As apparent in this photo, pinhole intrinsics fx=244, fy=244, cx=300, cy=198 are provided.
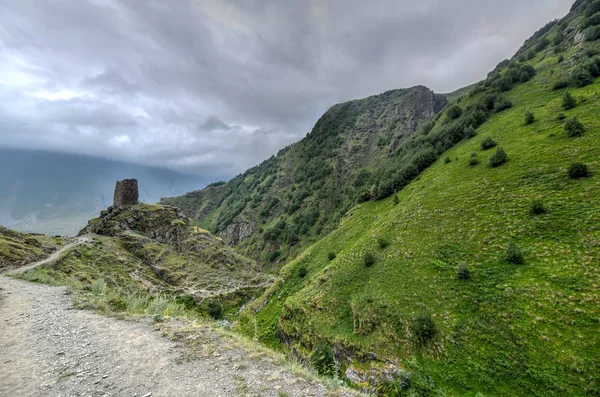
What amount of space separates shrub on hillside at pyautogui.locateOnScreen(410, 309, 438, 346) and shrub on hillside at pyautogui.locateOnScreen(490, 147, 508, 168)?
28.2 metres

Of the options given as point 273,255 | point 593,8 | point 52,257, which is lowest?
point 273,255

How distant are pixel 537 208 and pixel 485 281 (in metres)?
10.4

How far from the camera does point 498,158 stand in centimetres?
3725

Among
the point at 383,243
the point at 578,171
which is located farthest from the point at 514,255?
the point at 383,243

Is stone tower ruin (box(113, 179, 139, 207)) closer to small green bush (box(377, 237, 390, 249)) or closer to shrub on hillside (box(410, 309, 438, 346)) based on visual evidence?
small green bush (box(377, 237, 390, 249))

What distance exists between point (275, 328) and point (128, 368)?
33.9 meters

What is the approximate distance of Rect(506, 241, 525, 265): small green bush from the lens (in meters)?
23.2

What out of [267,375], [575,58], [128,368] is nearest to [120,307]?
[128,368]

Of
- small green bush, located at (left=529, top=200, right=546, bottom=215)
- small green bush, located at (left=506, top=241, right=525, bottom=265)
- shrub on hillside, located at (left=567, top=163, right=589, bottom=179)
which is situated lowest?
small green bush, located at (left=506, top=241, right=525, bottom=265)

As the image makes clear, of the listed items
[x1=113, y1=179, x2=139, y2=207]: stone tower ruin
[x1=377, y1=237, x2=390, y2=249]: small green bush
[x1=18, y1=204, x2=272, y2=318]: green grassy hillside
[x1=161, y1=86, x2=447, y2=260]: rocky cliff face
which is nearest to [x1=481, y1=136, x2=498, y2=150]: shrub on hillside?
[x1=377, y1=237, x2=390, y2=249]: small green bush

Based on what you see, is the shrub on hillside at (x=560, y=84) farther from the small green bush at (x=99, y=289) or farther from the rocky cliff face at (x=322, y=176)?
the small green bush at (x=99, y=289)

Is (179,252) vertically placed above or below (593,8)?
below

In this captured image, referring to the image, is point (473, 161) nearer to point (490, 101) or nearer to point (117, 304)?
point (490, 101)

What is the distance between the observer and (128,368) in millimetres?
8828
